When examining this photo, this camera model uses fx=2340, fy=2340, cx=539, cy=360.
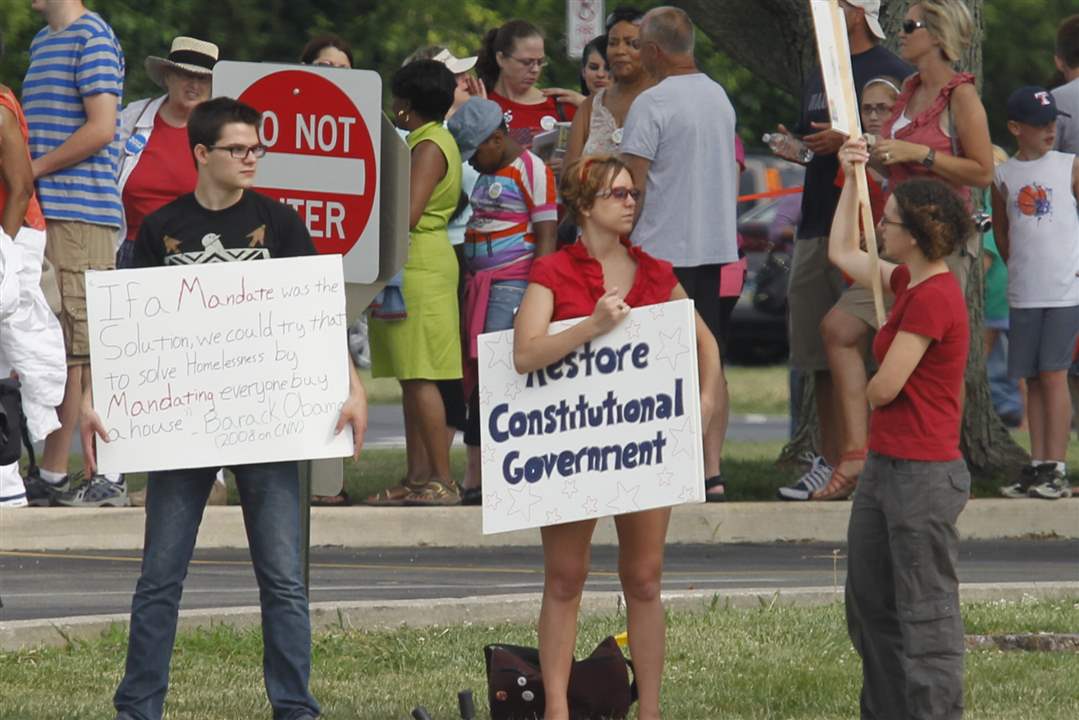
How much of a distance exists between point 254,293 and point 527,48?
19.3ft

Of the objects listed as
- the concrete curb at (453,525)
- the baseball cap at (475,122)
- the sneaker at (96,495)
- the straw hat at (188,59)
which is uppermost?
the straw hat at (188,59)

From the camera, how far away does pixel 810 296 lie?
11625 millimetres

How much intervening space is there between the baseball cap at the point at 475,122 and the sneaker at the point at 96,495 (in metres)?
2.31

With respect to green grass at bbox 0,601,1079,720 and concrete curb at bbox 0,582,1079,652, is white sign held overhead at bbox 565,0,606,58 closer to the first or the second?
concrete curb at bbox 0,582,1079,652

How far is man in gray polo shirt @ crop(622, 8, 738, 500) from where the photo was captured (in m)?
10.8

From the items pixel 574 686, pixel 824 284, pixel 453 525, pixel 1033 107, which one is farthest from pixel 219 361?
pixel 1033 107

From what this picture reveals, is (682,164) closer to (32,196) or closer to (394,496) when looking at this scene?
(394,496)

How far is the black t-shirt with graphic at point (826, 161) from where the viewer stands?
11.3 m

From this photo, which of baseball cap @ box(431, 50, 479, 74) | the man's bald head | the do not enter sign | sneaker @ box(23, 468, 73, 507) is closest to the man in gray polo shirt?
the man's bald head

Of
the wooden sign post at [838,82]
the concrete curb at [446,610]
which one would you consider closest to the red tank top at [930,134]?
the concrete curb at [446,610]

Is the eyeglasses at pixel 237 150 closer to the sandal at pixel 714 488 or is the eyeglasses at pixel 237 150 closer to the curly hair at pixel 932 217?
the curly hair at pixel 932 217

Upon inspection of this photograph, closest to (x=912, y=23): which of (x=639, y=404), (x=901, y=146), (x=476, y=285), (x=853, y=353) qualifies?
(x=901, y=146)

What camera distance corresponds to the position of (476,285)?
11.4m

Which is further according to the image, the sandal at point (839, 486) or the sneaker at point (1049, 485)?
the sneaker at point (1049, 485)
